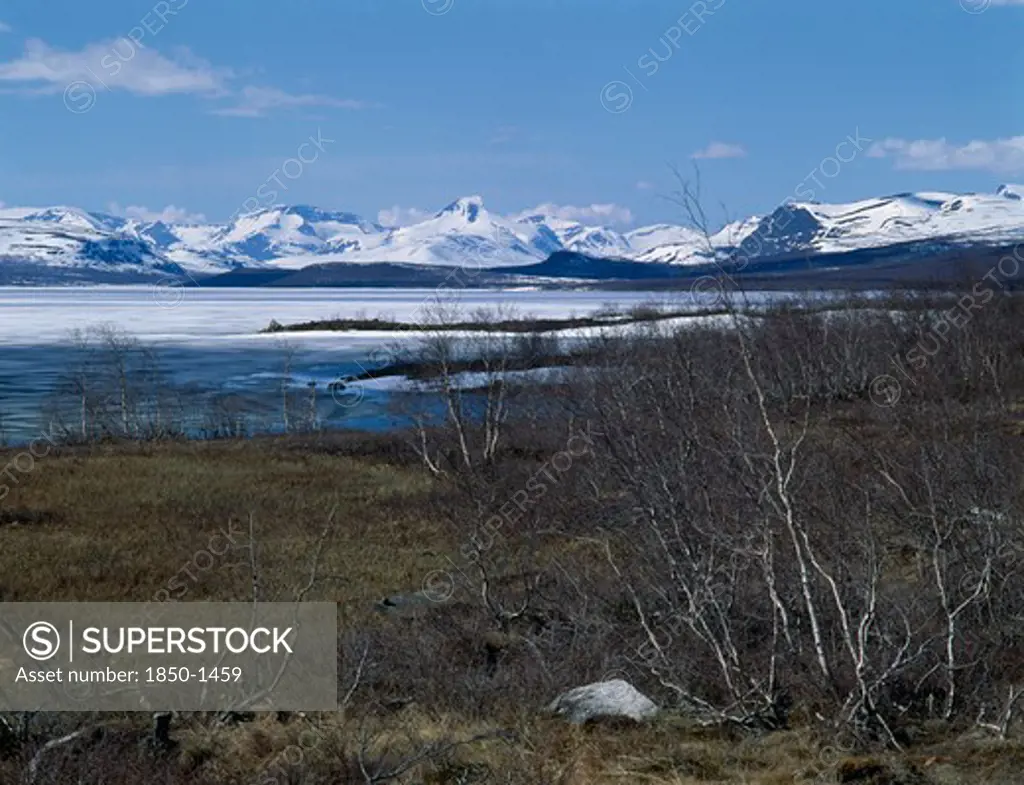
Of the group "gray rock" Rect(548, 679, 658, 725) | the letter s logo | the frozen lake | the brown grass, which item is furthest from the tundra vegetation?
the frozen lake

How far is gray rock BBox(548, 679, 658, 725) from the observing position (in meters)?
8.36

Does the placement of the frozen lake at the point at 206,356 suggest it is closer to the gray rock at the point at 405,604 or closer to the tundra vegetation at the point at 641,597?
the tundra vegetation at the point at 641,597

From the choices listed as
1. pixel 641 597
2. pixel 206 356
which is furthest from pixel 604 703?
pixel 206 356

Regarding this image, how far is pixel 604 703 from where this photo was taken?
8562 mm

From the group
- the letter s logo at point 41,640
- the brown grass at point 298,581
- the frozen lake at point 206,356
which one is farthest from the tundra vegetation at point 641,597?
the frozen lake at point 206,356

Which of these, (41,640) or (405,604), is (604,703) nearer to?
(41,640)

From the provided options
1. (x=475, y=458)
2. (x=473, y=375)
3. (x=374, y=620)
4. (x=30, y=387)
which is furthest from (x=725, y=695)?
(x=30, y=387)

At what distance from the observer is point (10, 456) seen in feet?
109

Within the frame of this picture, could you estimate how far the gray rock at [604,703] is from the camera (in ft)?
27.4

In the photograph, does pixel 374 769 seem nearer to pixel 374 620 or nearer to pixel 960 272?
pixel 374 620

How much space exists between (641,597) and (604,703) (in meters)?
3.88

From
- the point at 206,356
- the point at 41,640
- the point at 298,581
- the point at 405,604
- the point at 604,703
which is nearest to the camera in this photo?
the point at 604,703

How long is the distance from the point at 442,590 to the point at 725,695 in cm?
862

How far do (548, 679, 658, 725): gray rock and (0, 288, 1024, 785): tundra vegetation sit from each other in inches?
6.1
